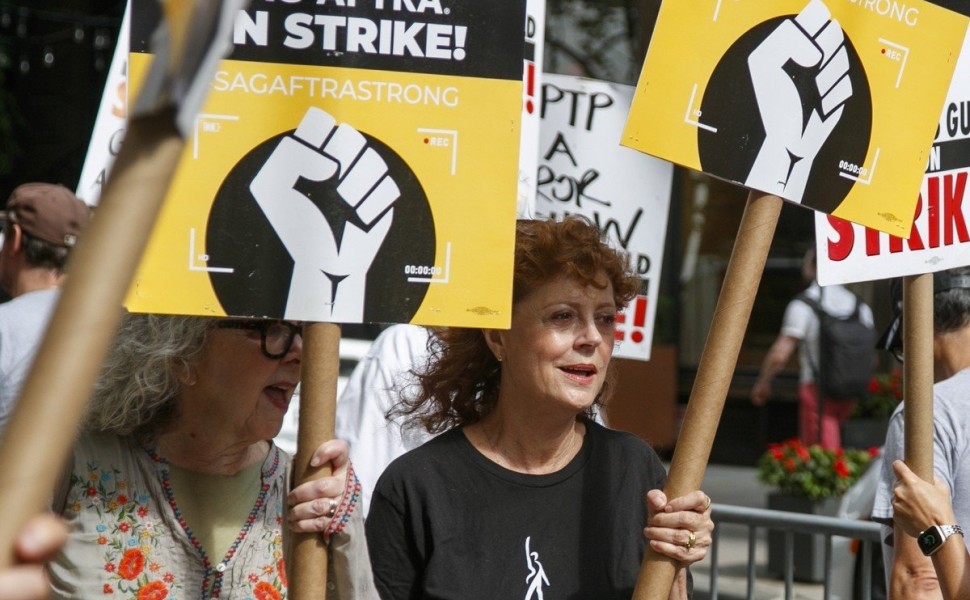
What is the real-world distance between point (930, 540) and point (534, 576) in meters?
0.92

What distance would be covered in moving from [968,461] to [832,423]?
292 inches

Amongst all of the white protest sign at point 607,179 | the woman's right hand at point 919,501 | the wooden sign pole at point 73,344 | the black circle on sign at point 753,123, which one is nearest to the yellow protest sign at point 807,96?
the black circle on sign at point 753,123

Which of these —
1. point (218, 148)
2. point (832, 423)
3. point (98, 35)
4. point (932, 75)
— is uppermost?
point (98, 35)

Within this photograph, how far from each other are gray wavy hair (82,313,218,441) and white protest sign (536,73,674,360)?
8.52 feet

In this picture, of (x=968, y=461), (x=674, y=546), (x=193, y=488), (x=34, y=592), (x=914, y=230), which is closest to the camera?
(x=34, y=592)

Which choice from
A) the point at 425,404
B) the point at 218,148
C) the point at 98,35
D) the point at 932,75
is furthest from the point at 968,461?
the point at 98,35

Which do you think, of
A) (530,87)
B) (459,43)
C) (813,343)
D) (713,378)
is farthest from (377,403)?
(813,343)

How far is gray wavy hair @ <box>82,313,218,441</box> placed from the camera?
2545mm

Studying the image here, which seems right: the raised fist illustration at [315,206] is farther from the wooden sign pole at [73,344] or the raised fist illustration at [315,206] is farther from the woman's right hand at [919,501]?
the woman's right hand at [919,501]

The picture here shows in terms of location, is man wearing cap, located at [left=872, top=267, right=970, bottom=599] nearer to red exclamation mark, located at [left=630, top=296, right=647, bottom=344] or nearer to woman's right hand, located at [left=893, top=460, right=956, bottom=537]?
woman's right hand, located at [left=893, top=460, right=956, bottom=537]

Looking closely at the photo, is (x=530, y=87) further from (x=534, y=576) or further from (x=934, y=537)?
(x=534, y=576)

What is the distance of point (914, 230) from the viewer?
9.79ft

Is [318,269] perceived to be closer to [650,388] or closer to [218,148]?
[218,148]

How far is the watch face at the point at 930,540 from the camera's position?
2.84m
